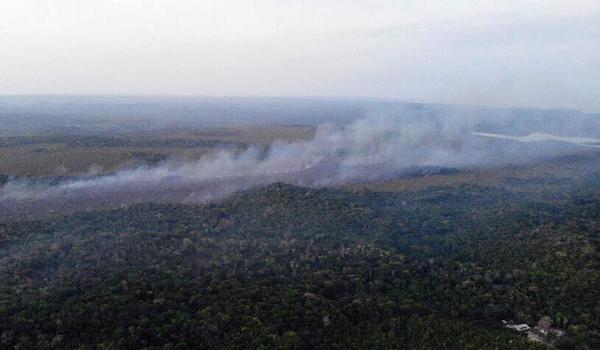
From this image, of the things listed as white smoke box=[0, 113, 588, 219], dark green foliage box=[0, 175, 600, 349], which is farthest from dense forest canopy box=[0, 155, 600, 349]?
white smoke box=[0, 113, 588, 219]

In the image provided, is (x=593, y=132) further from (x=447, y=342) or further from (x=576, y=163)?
(x=447, y=342)

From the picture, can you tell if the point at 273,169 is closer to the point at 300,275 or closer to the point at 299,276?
the point at 300,275

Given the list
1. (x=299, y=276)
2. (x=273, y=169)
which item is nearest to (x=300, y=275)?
(x=299, y=276)

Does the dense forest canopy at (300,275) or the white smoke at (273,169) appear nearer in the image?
the dense forest canopy at (300,275)

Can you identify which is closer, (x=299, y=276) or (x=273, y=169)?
(x=299, y=276)

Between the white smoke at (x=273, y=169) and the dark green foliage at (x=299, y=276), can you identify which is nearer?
the dark green foliage at (x=299, y=276)

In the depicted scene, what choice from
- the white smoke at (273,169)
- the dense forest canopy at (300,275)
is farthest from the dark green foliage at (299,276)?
the white smoke at (273,169)

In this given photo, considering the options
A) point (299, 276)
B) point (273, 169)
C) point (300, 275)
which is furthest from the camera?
point (273, 169)

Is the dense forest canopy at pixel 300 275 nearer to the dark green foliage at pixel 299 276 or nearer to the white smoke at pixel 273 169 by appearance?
the dark green foliage at pixel 299 276
